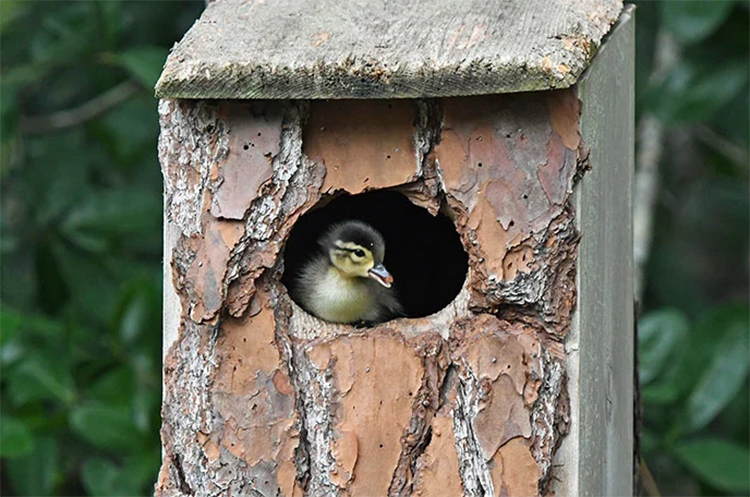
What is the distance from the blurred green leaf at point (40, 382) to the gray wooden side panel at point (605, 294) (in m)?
1.59

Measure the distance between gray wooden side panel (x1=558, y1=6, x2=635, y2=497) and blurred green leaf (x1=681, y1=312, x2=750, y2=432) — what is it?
798 mm

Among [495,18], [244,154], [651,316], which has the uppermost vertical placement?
[495,18]

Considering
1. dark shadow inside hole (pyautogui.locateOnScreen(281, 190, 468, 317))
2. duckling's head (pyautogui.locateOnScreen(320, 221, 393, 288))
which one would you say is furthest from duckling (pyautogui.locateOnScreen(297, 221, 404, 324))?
dark shadow inside hole (pyautogui.locateOnScreen(281, 190, 468, 317))

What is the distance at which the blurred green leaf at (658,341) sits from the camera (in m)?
3.72

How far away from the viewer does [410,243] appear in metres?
3.27

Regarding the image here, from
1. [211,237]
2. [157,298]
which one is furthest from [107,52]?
[211,237]

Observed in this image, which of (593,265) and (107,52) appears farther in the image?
(107,52)

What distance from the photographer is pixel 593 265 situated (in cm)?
233

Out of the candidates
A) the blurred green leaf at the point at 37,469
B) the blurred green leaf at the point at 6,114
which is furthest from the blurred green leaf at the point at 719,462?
the blurred green leaf at the point at 6,114

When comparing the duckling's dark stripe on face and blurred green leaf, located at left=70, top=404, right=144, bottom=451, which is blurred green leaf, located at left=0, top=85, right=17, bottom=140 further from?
the duckling's dark stripe on face

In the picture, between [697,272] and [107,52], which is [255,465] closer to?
[107,52]

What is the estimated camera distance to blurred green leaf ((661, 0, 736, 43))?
3561 mm

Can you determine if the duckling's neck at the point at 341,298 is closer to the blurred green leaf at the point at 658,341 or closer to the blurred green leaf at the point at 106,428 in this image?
the blurred green leaf at the point at 106,428

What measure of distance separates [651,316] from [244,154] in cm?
195
